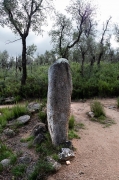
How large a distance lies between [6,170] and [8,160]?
0.33 metres

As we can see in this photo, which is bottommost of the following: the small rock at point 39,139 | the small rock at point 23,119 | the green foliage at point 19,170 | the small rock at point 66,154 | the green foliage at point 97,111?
the green foliage at point 19,170

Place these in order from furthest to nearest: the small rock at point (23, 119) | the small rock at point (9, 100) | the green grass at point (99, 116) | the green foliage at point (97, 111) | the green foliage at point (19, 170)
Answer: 1. the small rock at point (9, 100)
2. the green foliage at point (97, 111)
3. the green grass at point (99, 116)
4. the small rock at point (23, 119)
5. the green foliage at point (19, 170)

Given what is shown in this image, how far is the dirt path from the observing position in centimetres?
506

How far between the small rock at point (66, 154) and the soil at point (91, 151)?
145mm

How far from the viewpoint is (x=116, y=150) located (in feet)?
20.6

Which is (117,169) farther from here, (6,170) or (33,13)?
(33,13)

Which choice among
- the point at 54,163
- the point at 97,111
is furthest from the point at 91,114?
the point at 54,163

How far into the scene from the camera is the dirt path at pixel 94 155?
199 inches

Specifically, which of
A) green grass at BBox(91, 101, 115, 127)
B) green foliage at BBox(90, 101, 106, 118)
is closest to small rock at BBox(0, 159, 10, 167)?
green grass at BBox(91, 101, 115, 127)

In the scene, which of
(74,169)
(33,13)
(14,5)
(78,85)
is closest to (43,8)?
(33,13)

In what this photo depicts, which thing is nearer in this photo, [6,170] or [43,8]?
[6,170]

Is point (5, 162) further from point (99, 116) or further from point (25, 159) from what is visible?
point (99, 116)

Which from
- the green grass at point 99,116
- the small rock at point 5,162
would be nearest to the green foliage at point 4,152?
the small rock at point 5,162

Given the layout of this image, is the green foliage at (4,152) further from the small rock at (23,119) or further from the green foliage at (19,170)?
the small rock at (23,119)
